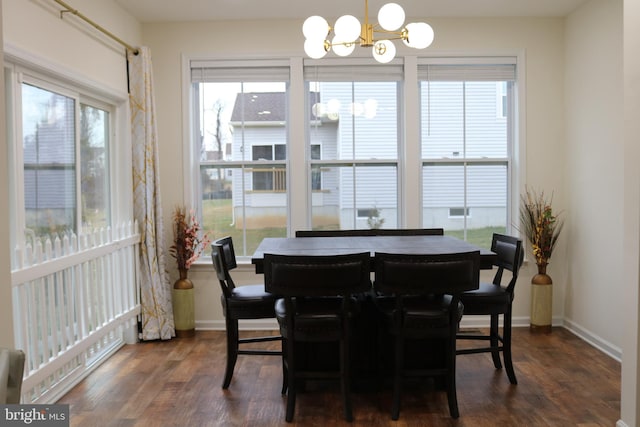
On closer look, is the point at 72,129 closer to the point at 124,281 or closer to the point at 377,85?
the point at 124,281

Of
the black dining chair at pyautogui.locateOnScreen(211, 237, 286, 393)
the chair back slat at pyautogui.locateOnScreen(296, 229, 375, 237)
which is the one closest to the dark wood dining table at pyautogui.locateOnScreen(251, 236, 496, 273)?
the chair back slat at pyautogui.locateOnScreen(296, 229, 375, 237)

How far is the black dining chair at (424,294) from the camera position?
2.89 m

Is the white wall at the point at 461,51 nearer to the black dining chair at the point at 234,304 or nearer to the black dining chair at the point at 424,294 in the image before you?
the black dining chair at the point at 234,304

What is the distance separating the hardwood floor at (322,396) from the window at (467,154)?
142cm

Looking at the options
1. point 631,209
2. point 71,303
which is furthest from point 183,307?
point 631,209

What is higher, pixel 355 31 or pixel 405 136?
pixel 355 31

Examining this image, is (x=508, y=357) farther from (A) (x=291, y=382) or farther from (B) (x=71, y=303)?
(B) (x=71, y=303)

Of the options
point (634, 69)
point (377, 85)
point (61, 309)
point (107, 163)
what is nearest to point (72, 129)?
point (107, 163)

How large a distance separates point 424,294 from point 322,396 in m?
0.98

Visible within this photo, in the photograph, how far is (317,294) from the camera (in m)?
2.90

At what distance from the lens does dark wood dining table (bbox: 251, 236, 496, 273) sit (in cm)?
329

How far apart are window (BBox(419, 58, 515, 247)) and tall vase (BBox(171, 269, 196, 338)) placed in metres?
2.28

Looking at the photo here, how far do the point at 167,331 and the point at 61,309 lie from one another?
1.48 metres

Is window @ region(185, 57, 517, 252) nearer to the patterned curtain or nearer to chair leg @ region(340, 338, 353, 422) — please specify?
the patterned curtain
